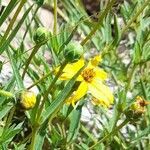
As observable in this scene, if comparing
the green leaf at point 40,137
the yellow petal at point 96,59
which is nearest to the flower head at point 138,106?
the yellow petal at point 96,59

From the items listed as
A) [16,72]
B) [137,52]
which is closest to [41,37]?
[16,72]

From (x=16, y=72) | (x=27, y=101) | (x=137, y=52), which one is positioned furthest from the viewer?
(x=137, y=52)

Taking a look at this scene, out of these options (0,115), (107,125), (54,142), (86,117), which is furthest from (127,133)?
(0,115)

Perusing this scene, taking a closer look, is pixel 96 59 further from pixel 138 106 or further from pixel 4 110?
pixel 4 110

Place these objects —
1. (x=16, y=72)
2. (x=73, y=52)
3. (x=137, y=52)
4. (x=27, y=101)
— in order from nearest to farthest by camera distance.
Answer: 1. (x=73, y=52)
2. (x=16, y=72)
3. (x=27, y=101)
4. (x=137, y=52)

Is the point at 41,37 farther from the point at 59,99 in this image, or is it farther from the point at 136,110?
the point at 136,110

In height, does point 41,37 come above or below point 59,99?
above

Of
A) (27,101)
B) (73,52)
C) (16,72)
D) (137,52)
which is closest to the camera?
(73,52)

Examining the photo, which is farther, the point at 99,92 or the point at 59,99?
the point at 99,92

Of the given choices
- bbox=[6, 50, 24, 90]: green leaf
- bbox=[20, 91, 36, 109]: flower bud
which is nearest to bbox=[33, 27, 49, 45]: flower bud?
bbox=[6, 50, 24, 90]: green leaf

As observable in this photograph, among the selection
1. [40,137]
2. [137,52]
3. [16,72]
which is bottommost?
[40,137]

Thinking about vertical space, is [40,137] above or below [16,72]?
below
